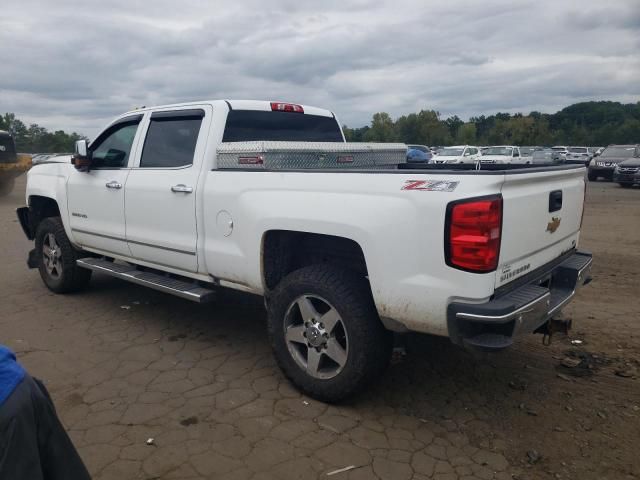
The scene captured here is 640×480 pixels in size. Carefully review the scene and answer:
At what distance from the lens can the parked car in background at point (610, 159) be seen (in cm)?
2155

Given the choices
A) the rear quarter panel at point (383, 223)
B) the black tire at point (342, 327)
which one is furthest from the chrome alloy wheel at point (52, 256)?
the black tire at point (342, 327)

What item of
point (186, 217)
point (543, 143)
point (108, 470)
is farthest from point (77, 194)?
point (543, 143)

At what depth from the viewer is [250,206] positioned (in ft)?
12.1

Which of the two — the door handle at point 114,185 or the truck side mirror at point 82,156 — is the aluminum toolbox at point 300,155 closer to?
the door handle at point 114,185

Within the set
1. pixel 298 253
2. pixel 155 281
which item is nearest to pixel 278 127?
pixel 298 253

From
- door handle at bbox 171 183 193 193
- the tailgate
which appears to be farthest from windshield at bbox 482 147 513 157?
door handle at bbox 171 183 193 193

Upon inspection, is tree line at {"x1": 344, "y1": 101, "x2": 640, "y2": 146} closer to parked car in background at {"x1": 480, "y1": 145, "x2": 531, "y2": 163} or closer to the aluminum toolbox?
parked car in background at {"x1": 480, "y1": 145, "x2": 531, "y2": 163}

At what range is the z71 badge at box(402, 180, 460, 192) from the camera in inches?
110

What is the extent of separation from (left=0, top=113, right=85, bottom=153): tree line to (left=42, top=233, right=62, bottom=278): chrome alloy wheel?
7610 centimetres

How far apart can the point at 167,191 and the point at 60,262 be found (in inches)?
90.7

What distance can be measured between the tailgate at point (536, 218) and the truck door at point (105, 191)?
11.1 ft

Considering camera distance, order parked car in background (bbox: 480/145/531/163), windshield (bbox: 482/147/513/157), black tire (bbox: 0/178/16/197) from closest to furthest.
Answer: black tire (bbox: 0/178/16/197) → parked car in background (bbox: 480/145/531/163) → windshield (bbox: 482/147/513/157)

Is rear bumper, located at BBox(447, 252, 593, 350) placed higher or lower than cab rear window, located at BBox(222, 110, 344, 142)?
lower

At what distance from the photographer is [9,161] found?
16734 mm
